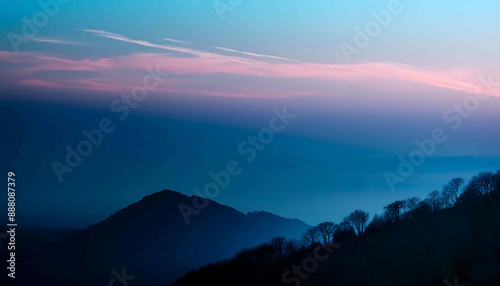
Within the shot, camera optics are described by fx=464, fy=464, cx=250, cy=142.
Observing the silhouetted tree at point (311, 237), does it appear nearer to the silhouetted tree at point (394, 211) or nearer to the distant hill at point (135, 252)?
the silhouetted tree at point (394, 211)

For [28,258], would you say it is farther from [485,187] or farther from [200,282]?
[485,187]

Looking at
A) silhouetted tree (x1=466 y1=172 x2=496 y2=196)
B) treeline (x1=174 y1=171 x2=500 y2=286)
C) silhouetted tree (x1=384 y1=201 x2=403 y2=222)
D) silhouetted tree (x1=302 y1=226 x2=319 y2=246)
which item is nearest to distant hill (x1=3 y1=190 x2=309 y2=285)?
silhouetted tree (x1=302 y1=226 x2=319 y2=246)

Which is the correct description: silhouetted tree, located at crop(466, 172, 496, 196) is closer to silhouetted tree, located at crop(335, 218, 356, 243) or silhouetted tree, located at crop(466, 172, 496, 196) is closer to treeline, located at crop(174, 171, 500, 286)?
treeline, located at crop(174, 171, 500, 286)

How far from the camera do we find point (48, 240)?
498 ft

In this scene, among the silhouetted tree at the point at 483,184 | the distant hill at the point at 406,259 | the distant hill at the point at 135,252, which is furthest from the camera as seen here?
the distant hill at the point at 135,252

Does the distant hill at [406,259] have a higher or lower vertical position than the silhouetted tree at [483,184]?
lower

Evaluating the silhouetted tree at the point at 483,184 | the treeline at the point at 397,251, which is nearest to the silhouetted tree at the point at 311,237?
the treeline at the point at 397,251

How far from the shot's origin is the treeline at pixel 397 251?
46000 mm

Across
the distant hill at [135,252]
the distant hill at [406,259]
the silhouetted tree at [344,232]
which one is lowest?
the distant hill at [406,259]

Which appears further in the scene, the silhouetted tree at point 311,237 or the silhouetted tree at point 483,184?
the silhouetted tree at point 311,237

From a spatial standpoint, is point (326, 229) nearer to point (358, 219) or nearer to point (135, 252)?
point (358, 219)

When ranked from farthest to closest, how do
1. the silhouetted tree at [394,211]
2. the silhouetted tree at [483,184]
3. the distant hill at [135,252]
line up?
1. the distant hill at [135,252]
2. the silhouetted tree at [394,211]
3. the silhouetted tree at [483,184]

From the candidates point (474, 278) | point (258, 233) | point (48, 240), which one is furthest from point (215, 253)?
point (474, 278)

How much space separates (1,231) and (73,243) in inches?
2993
